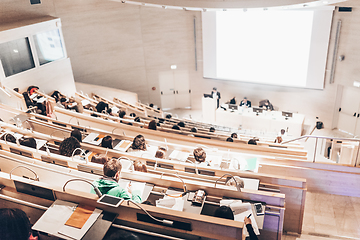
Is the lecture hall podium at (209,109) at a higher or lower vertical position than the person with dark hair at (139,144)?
lower

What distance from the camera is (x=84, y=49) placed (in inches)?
527

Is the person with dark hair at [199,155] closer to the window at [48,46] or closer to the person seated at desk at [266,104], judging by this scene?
the person seated at desk at [266,104]

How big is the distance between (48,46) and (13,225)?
9773 millimetres

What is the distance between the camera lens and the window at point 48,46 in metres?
10.8

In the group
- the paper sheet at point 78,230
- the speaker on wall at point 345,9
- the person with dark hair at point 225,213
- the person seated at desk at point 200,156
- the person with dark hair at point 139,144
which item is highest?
the speaker on wall at point 345,9

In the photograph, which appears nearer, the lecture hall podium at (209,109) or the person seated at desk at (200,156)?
the person seated at desk at (200,156)

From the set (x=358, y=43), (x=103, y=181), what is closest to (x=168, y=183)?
(x=103, y=181)

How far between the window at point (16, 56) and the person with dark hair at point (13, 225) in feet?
28.5

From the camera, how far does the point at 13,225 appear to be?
2684 millimetres

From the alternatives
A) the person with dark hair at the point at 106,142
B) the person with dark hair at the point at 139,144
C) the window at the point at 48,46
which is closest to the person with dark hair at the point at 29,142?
the person with dark hair at the point at 106,142

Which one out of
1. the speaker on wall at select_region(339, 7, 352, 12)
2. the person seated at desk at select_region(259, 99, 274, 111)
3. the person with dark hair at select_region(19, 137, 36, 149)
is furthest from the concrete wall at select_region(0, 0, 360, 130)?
the person with dark hair at select_region(19, 137, 36, 149)

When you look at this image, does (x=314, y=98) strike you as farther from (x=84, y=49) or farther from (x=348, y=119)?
(x=84, y=49)

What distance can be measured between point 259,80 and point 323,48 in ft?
9.34

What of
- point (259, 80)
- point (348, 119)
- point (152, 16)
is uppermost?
point (152, 16)
